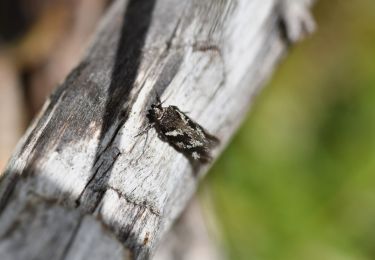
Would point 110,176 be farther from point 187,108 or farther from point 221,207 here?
point 221,207

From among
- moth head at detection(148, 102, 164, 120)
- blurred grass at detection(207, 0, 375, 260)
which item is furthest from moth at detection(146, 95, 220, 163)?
blurred grass at detection(207, 0, 375, 260)

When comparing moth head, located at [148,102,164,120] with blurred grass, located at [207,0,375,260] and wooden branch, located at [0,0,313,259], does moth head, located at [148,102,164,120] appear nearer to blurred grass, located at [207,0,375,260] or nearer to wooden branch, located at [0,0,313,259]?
wooden branch, located at [0,0,313,259]

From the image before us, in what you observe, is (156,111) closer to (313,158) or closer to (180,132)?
(180,132)

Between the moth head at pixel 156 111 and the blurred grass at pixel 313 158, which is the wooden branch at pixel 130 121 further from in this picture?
the blurred grass at pixel 313 158

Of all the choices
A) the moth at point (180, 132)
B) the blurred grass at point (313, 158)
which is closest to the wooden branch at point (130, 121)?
the moth at point (180, 132)

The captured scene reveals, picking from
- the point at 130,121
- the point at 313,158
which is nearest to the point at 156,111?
the point at 130,121
